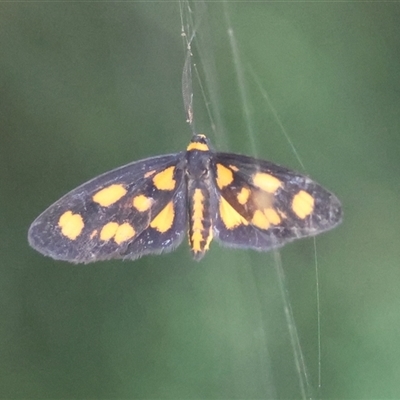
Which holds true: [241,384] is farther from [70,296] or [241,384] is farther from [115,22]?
[115,22]

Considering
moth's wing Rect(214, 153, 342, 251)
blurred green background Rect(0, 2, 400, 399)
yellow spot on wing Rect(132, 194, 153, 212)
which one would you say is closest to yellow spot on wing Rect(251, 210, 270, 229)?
moth's wing Rect(214, 153, 342, 251)

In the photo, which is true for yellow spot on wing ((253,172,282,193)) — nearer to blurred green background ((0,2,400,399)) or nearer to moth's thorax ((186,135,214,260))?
moth's thorax ((186,135,214,260))

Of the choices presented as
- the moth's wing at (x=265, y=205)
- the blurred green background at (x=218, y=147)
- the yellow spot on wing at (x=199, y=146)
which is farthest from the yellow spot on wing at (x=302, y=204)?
the blurred green background at (x=218, y=147)

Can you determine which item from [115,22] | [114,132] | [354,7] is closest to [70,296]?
[114,132]

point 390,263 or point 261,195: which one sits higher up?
point 261,195

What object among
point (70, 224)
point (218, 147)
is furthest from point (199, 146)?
point (218, 147)

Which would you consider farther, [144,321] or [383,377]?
[144,321]

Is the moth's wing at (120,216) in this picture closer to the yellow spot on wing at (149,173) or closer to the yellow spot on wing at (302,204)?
the yellow spot on wing at (149,173)
